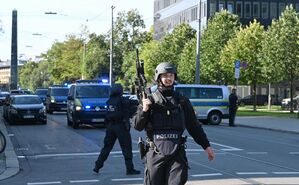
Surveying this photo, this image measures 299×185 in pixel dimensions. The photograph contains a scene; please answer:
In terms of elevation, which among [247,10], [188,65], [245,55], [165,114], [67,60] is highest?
[247,10]

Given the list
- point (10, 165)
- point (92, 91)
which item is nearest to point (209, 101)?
point (92, 91)

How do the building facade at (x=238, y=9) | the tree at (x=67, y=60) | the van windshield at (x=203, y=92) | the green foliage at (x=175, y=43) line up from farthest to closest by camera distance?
the tree at (x=67, y=60) → the building facade at (x=238, y=9) → the green foliage at (x=175, y=43) → the van windshield at (x=203, y=92)

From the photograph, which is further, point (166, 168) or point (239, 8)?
point (239, 8)

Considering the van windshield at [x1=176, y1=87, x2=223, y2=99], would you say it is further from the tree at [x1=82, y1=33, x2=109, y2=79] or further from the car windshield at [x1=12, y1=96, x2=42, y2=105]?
the tree at [x1=82, y1=33, x2=109, y2=79]

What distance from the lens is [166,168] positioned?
245 inches

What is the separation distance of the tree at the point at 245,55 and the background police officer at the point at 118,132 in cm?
4039

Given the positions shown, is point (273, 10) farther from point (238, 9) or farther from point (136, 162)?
point (136, 162)

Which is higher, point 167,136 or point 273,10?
point 273,10

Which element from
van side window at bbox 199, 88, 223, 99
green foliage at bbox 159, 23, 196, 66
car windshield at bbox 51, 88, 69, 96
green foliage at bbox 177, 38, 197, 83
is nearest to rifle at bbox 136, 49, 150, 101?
van side window at bbox 199, 88, 223, 99

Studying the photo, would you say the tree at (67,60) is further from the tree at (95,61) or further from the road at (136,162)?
the road at (136,162)

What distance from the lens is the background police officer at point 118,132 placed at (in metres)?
11.8

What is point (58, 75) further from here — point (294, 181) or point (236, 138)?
point (294, 181)

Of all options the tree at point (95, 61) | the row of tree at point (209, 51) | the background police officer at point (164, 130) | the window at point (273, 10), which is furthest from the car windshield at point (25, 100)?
the window at point (273, 10)

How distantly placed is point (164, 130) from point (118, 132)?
5669 mm
